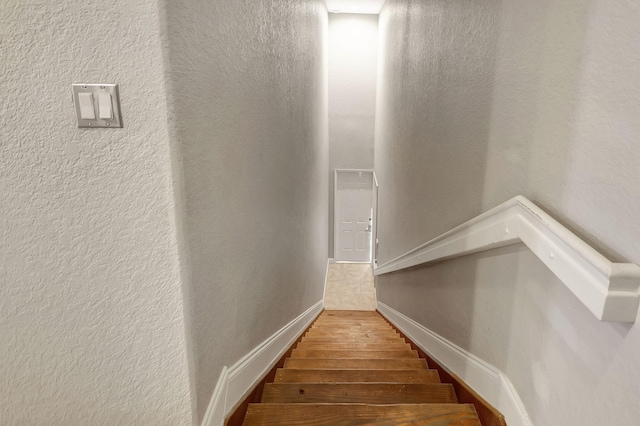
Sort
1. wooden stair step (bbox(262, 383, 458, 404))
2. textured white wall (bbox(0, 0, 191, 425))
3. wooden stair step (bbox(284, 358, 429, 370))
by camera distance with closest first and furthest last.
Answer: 1. textured white wall (bbox(0, 0, 191, 425))
2. wooden stair step (bbox(262, 383, 458, 404))
3. wooden stair step (bbox(284, 358, 429, 370))

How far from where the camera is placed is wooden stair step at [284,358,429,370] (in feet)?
6.53

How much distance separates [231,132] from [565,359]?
3.66 ft

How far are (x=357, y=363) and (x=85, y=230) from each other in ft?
5.33

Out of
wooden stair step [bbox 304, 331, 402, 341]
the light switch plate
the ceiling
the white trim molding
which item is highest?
the ceiling

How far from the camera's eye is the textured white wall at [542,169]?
26.2 inches

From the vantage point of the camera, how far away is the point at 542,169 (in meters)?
0.92

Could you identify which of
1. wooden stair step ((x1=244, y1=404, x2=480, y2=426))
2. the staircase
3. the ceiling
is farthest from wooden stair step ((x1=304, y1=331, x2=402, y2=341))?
the ceiling

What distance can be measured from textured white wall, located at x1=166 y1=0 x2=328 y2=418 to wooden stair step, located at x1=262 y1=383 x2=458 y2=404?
26 centimetres

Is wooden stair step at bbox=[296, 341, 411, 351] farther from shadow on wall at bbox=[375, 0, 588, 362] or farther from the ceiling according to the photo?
the ceiling

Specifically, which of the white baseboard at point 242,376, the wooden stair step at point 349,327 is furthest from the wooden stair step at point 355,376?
the wooden stair step at point 349,327

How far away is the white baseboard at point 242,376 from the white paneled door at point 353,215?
461cm

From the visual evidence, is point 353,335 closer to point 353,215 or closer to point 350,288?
point 350,288

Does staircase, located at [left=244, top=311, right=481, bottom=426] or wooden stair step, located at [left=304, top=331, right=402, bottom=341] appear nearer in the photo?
staircase, located at [left=244, top=311, right=481, bottom=426]

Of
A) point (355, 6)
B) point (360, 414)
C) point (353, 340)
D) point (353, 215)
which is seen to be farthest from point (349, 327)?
point (355, 6)
